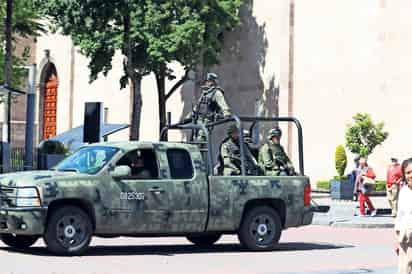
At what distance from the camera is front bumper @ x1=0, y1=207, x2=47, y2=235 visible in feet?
47.2

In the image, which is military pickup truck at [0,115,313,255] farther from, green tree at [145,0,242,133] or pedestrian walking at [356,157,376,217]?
green tree at [145,0,242,133]

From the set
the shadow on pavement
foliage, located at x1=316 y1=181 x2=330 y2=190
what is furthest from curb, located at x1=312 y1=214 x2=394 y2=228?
foliage, located at x1=316 y1=181 x2=330 y2=190

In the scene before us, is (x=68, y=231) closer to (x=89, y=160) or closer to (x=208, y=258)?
(x=89, y=160)

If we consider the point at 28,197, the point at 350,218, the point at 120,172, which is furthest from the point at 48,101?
the point at 28,197

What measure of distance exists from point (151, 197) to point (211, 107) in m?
3.27

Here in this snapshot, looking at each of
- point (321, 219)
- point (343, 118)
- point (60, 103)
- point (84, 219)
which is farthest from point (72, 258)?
point (60, 103)

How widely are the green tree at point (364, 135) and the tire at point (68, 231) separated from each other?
22782 millimetres

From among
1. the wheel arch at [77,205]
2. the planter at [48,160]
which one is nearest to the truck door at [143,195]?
the wheel arch at [77,205]

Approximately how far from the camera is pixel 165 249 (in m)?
16.5

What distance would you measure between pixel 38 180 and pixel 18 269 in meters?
1.96

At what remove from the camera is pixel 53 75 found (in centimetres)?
6066

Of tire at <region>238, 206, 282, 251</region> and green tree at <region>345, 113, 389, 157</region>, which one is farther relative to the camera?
green tree at <region>345, 113, 389, 157</region>

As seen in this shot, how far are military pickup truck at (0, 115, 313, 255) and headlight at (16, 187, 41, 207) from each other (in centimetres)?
A: 1

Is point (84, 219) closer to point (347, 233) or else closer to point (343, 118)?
point (347, 233)
